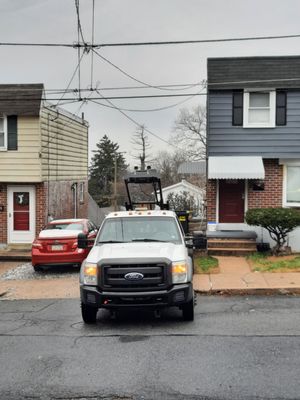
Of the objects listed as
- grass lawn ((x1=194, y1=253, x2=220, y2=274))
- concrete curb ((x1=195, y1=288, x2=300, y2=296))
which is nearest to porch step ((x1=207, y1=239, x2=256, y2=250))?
grass lawn ((x1=194, y1=253, x2=220, y2=274))

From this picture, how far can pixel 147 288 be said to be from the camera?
314 inches

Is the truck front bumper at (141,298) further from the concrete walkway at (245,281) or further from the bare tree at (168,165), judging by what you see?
the bare tree at (168,165)

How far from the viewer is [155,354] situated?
6.72 m

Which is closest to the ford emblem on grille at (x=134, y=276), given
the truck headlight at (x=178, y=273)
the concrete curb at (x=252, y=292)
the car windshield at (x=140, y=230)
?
the truck headlight at (x=178, y=273)

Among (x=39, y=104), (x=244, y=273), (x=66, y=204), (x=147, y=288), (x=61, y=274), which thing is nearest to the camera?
(x=147, y=288)

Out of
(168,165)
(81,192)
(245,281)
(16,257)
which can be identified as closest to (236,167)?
(245,281)

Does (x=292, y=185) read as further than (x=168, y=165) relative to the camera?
No

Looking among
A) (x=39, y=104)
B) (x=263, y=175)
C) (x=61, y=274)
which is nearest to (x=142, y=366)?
(x=61, y=274)

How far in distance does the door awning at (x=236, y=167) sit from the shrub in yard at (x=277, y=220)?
1.32 meters

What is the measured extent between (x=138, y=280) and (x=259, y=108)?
34.0ft

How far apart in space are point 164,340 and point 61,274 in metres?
7.85

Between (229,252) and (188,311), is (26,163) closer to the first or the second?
(229,252)

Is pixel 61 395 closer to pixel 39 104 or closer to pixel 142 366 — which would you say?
pixel 142 366

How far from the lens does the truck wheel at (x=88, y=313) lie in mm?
8414
